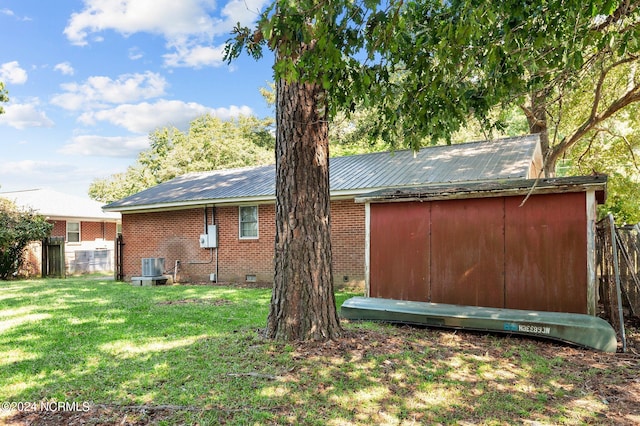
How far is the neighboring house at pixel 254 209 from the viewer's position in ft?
38.9

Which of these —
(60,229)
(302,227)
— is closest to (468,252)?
(302,227)

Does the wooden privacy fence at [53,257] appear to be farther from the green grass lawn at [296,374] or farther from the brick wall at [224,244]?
the green grass lawn at [296,374]

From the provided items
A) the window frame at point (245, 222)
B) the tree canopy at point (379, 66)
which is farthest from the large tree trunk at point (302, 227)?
the window frame at point (245, 222)

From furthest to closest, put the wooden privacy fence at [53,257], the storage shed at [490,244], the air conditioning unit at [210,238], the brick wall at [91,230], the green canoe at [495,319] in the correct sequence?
the brick wall at [91,230], the wooden privacy fence at [53,257], the air conditioning unit at [210,238], the storage shed at [490,244], the green canoe at [495,319]

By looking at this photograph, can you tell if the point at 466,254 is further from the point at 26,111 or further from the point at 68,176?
the point at 68,176

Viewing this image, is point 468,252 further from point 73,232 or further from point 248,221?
point 73,232

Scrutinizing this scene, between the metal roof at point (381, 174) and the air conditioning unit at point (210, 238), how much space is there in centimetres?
98

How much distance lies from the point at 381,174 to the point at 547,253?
22.4 ft

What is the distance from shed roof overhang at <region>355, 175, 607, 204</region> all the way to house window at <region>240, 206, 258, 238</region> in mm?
6730

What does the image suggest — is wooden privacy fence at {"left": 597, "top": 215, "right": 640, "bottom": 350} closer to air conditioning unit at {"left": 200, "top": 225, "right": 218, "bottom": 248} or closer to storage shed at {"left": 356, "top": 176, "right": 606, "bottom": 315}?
storage shed at {"left": 356, "top": 176, "right": 606, "bottom": 315}

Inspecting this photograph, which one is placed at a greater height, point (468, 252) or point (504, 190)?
point (504, 190)

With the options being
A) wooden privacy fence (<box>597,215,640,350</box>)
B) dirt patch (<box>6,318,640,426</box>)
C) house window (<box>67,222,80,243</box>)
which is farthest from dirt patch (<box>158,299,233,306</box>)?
house window (<box>67,222,80,243</box>)

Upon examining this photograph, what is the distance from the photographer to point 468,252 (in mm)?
7043

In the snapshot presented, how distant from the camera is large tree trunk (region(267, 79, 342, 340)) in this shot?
528 cm
